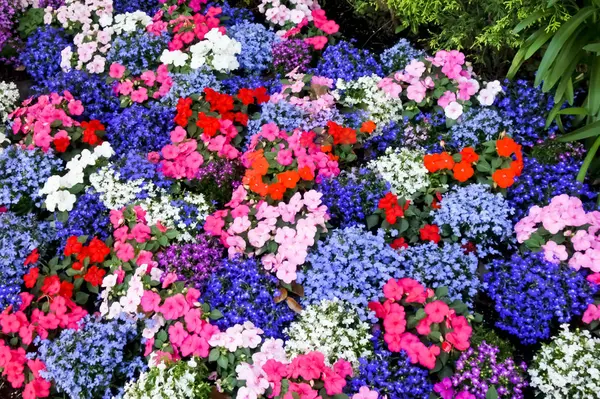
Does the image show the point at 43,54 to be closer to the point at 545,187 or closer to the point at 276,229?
the point at 276,229

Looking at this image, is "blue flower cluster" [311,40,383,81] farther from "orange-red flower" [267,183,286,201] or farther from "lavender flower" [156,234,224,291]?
"lavender flower" [156,234,224,291]

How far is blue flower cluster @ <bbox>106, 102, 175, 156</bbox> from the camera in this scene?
421cm

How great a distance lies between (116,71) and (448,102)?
2.56 metres

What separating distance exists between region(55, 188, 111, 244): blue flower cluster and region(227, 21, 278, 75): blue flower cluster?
5.47ft

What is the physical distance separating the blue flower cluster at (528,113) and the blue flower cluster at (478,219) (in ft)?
2.20

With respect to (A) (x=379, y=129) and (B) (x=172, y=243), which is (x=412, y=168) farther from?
(B) (x=172, y=243)

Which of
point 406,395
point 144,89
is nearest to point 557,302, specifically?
point 406,395

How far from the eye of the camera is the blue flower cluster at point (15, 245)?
11.3 ft

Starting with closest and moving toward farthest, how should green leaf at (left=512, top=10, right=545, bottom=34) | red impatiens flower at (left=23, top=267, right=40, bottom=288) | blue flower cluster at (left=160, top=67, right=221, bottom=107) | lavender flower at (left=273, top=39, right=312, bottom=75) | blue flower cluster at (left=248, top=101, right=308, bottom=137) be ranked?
1. red impatiens flower at (left=23, top=267, right=40, bottom=288)
2. green leaf at (left=512, top=10, right=545, bottom=34)
3. blue flower cluster at (left=248, top=101, right=308, bottom=137)
4. blue flower cluster at (left=160, top=67, right=221, bottom=107)
5. lavender flower at (left=273, top=39, right=312, bottom=75)

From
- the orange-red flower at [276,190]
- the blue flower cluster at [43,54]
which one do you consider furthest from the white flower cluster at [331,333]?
the blue flower cluster at [43,54]

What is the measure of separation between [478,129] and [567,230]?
3.11ft

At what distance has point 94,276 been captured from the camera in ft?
11.5

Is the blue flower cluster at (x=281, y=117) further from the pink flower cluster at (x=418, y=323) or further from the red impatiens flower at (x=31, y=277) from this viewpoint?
the red impatiens flower at (x=31, y=277)

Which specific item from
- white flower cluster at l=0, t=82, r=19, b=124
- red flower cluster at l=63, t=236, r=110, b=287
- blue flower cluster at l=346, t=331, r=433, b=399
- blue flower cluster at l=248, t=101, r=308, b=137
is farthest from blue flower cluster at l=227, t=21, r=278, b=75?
blue flower cluster at l=346, t=331, r=433, b=399
